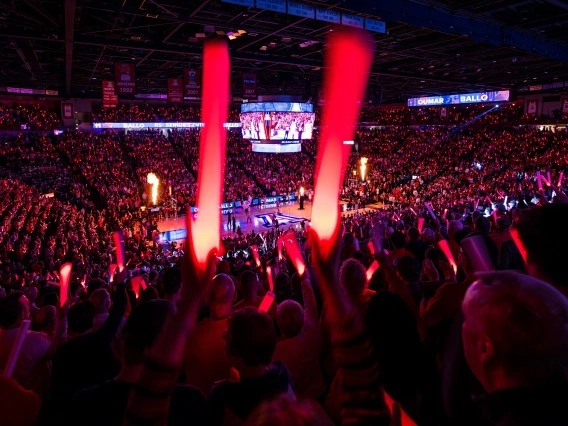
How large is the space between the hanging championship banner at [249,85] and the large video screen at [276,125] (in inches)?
224

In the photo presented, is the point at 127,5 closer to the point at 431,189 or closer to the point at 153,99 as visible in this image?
the point at 431,189

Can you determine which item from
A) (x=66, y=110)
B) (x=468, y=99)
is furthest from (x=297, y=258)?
(x=66, y=110)

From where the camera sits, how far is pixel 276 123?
74.9ft

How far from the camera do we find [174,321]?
167 centimetres

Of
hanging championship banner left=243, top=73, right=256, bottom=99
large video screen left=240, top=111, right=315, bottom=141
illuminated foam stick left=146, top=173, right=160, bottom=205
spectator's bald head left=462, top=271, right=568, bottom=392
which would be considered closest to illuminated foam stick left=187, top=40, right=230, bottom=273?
spectator's bald head left=462, top=271, right=568, bottom=392

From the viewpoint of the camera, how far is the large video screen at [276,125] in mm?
22641

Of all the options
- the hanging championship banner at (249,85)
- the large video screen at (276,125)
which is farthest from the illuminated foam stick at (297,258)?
the large video screen at (276,125)

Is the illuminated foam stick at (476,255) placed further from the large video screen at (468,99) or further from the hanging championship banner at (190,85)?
the large video screen at (468,99)

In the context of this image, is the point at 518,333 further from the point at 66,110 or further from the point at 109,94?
the point at 66,110

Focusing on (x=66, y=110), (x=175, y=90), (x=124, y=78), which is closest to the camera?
(x=124, y=78)

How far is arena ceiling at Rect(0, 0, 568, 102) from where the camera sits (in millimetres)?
10227

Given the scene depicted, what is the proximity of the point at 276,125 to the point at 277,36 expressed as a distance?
9006mm

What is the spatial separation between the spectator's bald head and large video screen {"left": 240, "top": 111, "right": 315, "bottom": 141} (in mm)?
21491

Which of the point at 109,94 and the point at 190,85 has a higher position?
the point at 190,85
